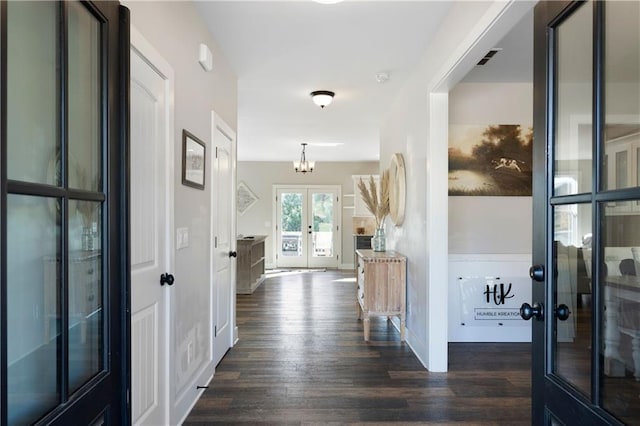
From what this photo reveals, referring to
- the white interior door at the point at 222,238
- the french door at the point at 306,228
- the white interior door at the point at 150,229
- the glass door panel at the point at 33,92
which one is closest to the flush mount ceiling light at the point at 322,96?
the white interior door at the point at 222,238

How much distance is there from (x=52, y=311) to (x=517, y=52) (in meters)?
3.47

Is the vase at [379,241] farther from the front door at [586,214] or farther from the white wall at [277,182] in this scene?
the white wall at [277,182]

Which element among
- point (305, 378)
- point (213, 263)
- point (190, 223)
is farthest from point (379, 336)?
point (190, 223)

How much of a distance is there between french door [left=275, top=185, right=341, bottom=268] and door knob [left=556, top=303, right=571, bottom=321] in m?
8.45

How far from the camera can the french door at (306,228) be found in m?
9.68

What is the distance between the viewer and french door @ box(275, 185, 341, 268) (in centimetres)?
968

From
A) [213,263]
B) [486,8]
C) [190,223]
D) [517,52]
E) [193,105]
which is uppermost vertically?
[517,52]

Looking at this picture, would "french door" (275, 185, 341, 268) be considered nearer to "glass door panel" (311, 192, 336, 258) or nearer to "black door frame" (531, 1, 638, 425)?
"glass door panel" (311, 192, 336, 258)

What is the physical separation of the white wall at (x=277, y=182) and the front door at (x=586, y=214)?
8329mm

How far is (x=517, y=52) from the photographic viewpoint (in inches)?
122

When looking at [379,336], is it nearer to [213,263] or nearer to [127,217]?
[213,263]

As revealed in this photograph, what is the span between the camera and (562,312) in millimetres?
1229

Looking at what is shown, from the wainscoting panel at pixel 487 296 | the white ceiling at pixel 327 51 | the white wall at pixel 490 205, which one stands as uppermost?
the white ceiling at pixel 327 51

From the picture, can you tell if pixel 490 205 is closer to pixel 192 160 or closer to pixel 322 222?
pixel 192 160
